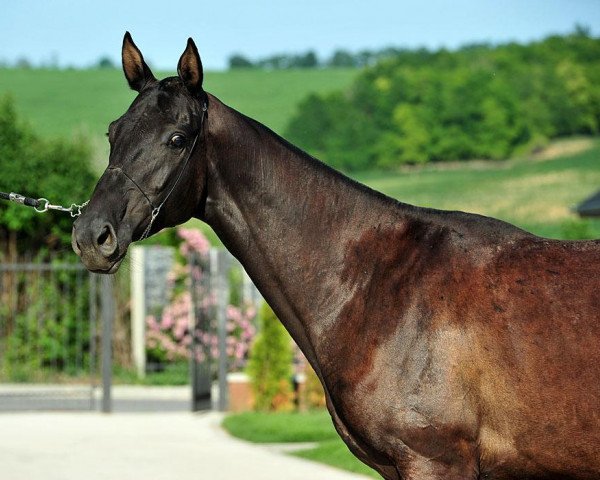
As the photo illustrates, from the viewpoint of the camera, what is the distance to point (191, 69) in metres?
3.92

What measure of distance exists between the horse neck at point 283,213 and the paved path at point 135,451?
472 centimetres

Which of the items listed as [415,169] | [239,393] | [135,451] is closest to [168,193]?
[135,451]

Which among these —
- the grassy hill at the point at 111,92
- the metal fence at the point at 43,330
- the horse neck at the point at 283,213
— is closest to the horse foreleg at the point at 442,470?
the horse neck at the point at 283,213

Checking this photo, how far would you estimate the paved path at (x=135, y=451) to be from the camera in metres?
8.93

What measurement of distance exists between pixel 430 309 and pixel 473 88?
4522 cm

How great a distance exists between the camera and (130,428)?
1230cm

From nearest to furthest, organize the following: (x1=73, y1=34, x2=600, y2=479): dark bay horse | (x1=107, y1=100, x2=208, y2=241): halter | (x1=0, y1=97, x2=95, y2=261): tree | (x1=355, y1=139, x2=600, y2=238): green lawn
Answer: (x1=73, y1=34, x2=600, y2=479): dark bay horse
(x1=107, y1=100, x2=208, y2=241): halter
(x1=0, y1=97, x2=95, y2=261): tree
(x1=355, y1=139, x2=600, y2=238): green lawn

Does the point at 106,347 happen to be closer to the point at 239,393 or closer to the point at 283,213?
the point at 239,393

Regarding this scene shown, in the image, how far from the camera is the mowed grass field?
145 feet

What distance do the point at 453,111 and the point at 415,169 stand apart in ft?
11.5

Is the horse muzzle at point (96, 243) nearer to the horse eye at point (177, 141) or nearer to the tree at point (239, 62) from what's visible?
the horse eye at point (177, 141)

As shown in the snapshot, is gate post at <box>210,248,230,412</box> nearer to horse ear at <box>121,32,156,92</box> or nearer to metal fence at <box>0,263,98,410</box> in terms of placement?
metal fence at <box>0,263,98,410</box>

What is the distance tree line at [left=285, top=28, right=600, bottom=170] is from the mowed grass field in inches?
33.8

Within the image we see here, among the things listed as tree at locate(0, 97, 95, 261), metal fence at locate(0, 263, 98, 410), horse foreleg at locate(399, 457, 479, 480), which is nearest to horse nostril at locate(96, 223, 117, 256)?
horse foreleg at locate(399, 457, 479, 480)
